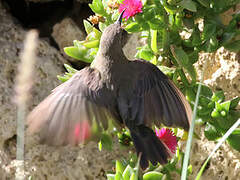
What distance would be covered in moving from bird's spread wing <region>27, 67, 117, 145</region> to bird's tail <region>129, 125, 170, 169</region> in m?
0.15

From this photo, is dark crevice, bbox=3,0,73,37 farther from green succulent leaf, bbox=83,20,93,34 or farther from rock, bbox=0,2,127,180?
green succulent leaf, bbox=83,20,93,34

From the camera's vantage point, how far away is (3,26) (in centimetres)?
257

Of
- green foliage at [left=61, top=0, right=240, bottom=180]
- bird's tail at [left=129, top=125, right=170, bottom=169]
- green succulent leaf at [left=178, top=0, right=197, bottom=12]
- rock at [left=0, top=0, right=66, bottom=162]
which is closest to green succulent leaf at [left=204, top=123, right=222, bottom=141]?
green foliage at [left=61, top=0, right=240, bottom=180]

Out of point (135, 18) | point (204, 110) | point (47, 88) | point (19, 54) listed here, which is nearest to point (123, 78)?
point (135, 18)

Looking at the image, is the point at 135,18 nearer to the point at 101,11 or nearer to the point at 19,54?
the point at 101,11

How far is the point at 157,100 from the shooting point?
186 cm

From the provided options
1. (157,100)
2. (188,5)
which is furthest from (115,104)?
(188,5)

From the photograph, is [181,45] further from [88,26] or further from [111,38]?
[88,26]

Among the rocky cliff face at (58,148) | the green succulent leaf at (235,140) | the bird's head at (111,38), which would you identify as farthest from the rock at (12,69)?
the green succulent leaf at (235,140)

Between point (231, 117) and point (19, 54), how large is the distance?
4.47 feet

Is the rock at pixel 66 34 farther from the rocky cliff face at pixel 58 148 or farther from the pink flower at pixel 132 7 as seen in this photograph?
the pink flower at pixel 132 7

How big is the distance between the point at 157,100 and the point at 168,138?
18cm

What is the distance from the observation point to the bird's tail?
5.47ft

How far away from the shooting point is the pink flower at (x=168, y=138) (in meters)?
1.81
